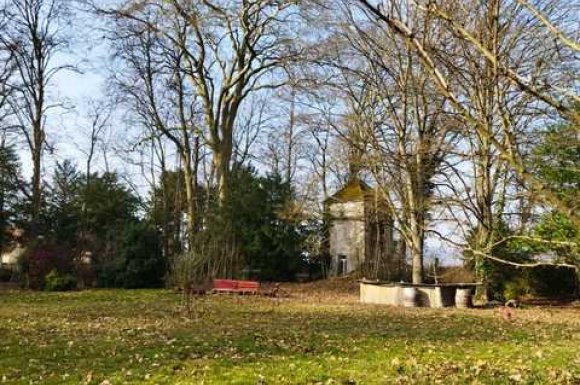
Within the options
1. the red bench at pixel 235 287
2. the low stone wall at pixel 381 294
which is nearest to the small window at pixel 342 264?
the red bench at pixel 235 287

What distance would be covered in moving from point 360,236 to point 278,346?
84.8 feet

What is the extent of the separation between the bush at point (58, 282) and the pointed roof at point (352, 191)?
14.5m

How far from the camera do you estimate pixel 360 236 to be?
3494 centimetres

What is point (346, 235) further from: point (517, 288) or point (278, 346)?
point (278, 346)

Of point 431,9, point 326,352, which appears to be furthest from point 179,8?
point 431,9

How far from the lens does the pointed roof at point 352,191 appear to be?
3473 centimetres

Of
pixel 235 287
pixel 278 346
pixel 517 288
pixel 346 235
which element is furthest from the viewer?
pixel 346 235

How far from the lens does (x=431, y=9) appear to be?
89.8 inches

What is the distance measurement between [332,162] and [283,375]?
3054cm

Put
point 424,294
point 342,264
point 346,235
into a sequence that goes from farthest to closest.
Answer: point 342,264, point 346,235, point 424,294

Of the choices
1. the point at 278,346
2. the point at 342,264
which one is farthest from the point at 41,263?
the point at 278,346

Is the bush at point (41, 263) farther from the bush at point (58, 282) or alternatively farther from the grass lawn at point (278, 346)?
the grass lawn at point (278, 346)

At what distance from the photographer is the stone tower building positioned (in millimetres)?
31344

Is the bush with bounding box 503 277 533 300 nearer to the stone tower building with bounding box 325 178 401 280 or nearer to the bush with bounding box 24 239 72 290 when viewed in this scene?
the stone tower building with bounding box 325 178 401 280
